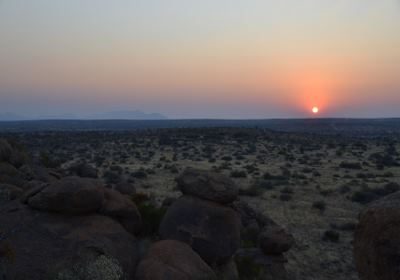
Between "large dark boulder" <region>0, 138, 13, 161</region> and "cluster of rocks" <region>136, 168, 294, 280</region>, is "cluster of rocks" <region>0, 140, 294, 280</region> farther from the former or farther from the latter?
"large dark boulder" <region>0, 138, 13, 161</region>

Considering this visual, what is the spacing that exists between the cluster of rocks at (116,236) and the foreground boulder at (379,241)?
321 centimetres

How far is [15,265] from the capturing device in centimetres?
757

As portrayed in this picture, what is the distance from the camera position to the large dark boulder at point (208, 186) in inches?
417

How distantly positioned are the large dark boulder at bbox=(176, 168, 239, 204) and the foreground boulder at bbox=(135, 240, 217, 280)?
1713 mm

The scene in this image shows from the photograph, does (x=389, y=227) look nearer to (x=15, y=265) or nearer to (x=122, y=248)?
(x=122, y=248)

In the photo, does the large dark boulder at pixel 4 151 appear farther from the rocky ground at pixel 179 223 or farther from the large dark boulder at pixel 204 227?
the large dark boulder at pixel 204 227

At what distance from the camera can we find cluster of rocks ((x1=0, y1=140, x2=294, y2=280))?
25.4 feet

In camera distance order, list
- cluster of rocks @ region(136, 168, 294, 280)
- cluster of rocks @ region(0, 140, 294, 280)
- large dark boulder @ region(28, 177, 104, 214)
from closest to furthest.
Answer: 1. cluster of rocks @ region(0, 140, 294, 280)
2. large dark boulder @ region(28, 177, 104, 214)
3. cluster of rocks @ region(136, 168, 294, 280)

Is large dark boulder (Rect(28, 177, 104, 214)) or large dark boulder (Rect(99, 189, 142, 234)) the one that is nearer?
large dark boulder (Rect(28, 177, 104, 214))

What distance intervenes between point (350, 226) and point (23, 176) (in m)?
12.5

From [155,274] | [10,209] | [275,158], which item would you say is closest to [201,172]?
[155,274]

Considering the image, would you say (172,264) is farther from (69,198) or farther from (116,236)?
(69,198)

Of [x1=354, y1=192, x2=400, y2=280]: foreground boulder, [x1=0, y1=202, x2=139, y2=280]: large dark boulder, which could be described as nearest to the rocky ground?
[x1=0, y1=202, x2=139, y2=280]: large dark boulder

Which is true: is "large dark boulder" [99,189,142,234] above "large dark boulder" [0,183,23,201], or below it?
below
